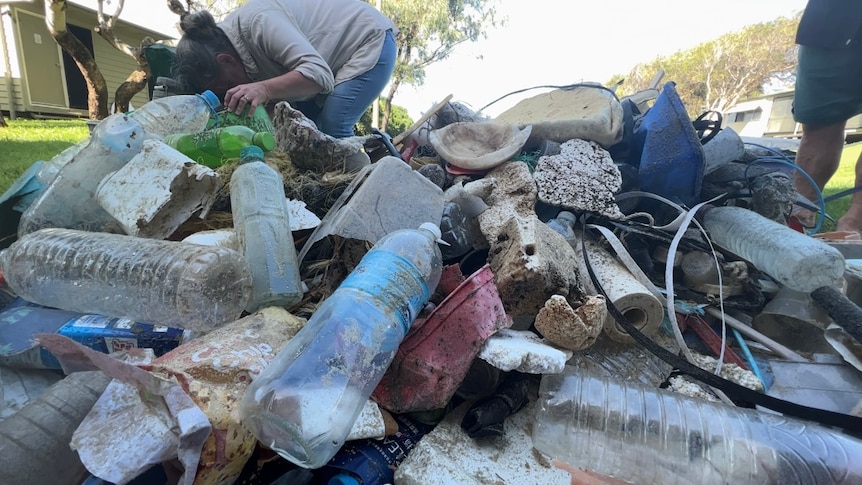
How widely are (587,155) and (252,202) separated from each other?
4.15 feet

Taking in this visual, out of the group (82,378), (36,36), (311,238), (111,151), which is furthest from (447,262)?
(36,36)

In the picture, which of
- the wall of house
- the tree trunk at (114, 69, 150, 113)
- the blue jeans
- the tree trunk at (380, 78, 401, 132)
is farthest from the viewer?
the tree trunk at (380, 78, 401, 132)

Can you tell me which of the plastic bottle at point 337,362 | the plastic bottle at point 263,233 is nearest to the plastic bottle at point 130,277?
the plastic bottle at point 263,233

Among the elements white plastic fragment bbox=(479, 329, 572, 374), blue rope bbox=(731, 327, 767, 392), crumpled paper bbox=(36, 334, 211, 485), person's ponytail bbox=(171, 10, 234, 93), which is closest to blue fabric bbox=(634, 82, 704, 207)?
blue rope bbox=(731, 327, 767, 392)

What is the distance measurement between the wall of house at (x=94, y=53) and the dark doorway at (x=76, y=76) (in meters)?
0.13

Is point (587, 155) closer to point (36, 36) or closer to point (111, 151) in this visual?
point (111, 151)

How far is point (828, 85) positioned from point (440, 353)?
2665 mm

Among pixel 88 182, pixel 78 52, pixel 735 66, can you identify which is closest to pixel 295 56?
pixel 88 182

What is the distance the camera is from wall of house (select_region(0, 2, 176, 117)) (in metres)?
10.3

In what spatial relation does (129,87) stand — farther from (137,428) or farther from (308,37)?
(137,428)

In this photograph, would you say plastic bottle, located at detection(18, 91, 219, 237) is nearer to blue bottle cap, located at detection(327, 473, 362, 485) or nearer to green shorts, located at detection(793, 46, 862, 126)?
blue bottle cap, located at detection(327, 473, 362, 485)

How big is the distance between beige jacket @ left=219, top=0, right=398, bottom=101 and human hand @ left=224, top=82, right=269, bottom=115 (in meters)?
0.25

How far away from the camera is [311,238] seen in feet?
4.72

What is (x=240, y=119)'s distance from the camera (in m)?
1.96
